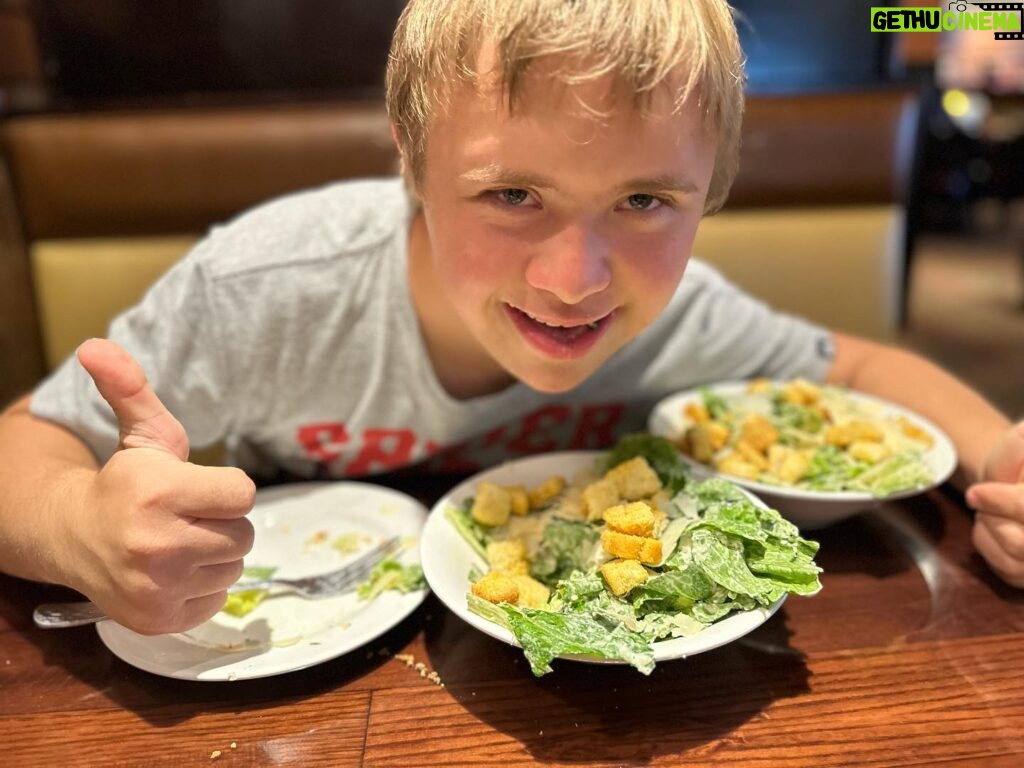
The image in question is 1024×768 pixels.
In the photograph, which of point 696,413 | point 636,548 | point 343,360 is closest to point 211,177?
point 343,360

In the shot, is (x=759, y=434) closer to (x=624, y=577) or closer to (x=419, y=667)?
(x=624, y=577)

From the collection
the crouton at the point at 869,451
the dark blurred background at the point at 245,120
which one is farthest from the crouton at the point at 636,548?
the dark blurred background at the point at 245,120

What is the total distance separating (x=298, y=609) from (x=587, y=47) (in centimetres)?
67

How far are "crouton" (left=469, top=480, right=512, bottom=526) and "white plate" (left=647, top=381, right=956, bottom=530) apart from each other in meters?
0.25

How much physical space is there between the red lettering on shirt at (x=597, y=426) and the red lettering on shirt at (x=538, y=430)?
32 mm

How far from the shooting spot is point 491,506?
0.94m

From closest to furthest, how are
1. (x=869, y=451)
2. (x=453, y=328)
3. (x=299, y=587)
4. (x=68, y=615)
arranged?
(x=68, y=615) → (x=299, y=587) → (x=869, y=451) → (x=453, y=328)

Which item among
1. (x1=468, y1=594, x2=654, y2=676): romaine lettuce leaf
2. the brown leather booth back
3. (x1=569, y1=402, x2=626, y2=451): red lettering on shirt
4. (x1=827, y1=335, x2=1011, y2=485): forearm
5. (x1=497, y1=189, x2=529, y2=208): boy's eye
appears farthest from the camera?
the brown leather booth back

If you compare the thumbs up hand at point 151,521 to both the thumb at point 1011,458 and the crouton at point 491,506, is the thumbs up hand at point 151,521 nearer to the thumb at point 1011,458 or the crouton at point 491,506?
the crouton at point 491,506

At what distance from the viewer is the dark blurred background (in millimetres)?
1879

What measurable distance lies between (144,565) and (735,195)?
5.49 ft

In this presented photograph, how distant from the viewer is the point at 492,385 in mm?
1274

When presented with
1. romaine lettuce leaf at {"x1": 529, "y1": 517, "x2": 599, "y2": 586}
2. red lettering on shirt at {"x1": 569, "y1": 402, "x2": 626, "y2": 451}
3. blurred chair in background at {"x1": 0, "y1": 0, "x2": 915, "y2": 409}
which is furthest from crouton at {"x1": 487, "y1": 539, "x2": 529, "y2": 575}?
blurred chair in background at {"x1": 0, "y1": 0, "x2": 915, "y2": 409}

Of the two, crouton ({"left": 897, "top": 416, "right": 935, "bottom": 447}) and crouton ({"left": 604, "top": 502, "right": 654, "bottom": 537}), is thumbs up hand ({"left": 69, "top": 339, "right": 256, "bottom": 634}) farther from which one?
crouton ({"left": 897, "top": 416, "right": 935, "bottom": 447})
